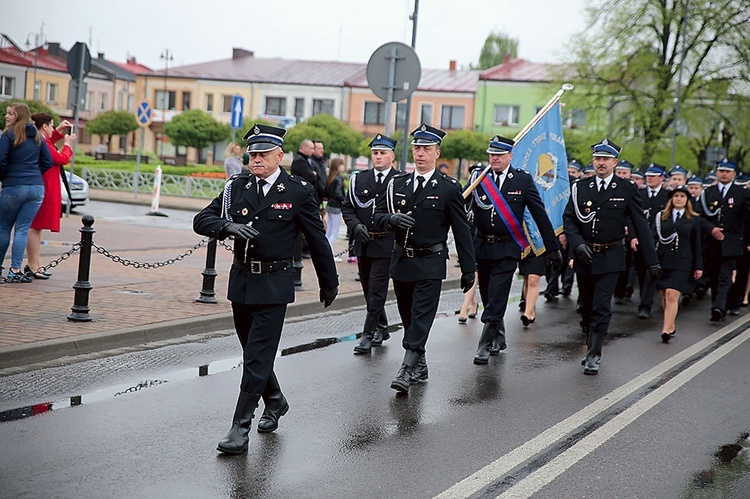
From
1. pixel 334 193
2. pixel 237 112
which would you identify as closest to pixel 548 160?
pixel 334 193

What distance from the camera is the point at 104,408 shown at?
689 cm

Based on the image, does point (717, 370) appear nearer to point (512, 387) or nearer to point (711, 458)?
point (512, 387)

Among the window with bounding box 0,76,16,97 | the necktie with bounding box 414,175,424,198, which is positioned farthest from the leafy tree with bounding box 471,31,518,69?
the necktie with bounding box 414,175,424,198

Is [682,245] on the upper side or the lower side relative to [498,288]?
upper

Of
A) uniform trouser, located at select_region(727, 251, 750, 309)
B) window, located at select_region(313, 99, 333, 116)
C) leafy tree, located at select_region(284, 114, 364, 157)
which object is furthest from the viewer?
window, located at select_region(313, 99, 333, 116)

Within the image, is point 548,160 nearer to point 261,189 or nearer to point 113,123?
point 261,189

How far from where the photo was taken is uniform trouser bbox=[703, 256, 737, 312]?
14.0m

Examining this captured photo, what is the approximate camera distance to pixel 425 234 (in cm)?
825

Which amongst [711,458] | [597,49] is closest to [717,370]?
[711,458]

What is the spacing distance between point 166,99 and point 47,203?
2711 inches

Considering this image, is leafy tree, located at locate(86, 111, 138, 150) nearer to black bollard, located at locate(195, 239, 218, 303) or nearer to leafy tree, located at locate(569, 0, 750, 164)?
leafy tree, located at locate(569, 0, 750, 164)

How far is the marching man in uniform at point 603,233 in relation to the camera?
9.60 m

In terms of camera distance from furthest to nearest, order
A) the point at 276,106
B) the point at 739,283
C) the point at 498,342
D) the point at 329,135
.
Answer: the point at 276,106 < the point at 329,135 < the point at 739,283 < the point at 498,342

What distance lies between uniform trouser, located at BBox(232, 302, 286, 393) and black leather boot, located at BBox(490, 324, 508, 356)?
13.5ft
